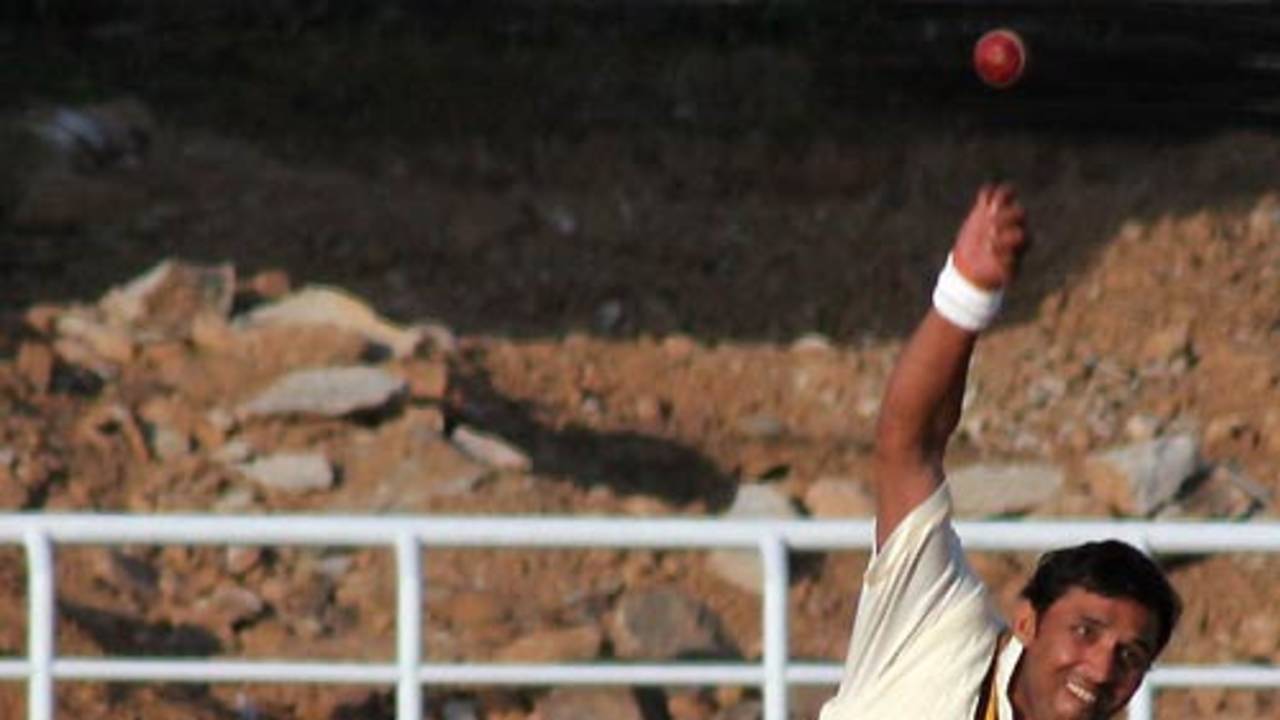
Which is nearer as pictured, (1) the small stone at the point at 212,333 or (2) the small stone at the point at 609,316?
(1) the small stone at the point at 212,333

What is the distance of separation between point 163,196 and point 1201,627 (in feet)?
18.9

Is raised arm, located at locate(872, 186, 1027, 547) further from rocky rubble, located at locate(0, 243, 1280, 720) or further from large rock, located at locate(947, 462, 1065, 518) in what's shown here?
large rock, located at locate(947, 462, 1065, 518)

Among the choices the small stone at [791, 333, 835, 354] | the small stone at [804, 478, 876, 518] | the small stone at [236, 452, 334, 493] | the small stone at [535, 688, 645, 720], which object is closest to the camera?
the small stone at [535, 688, 645, 720]

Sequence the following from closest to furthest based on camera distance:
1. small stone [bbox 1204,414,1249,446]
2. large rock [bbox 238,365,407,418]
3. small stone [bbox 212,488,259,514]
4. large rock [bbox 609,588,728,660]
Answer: large rock [bbox 609,588,728,660] → small stone [bbox 212,488,259,514] → large rock [bbox 238,365,407,418] → small stone [bbox 1204,414,1249,446]

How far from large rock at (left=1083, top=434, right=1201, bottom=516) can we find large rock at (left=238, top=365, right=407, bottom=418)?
2.63 meters

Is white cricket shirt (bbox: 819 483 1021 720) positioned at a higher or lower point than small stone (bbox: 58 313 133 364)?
lower

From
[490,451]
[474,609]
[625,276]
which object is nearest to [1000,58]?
[474,609]

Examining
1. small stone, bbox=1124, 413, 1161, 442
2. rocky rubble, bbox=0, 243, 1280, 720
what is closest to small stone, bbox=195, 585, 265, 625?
rocky rubble, bbox=0, 243, 1280, 720

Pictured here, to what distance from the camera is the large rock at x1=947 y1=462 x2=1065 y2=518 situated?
1420cm

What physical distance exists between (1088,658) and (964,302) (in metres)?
0.46

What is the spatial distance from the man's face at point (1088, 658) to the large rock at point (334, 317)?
10546 mm

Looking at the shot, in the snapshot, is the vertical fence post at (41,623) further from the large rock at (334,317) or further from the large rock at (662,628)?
the large rock at (334,317)

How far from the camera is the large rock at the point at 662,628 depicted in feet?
41.1

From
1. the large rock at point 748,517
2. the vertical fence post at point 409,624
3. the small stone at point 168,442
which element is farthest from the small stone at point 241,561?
the vertical fence post at point 409,624
